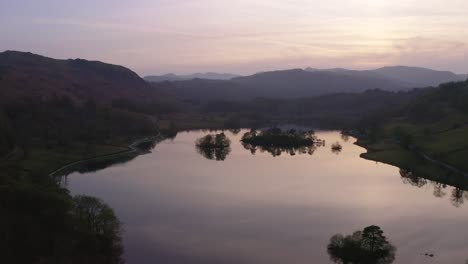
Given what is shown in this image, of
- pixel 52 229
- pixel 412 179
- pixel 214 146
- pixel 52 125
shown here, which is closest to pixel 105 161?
pixel 214 146

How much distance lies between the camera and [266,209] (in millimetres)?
45719

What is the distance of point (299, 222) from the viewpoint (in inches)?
1625

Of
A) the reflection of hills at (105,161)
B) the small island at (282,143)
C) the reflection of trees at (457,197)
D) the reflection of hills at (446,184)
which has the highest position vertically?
the small island at (282,143)

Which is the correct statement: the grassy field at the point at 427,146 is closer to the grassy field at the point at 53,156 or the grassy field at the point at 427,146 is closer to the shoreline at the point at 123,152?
the shoreline at the point at 123,152

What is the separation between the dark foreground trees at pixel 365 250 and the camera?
3234cm

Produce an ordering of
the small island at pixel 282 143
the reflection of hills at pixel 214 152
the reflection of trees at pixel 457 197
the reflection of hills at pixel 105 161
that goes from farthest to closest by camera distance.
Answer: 1. the small island at pixel 282 143
2. the reflection of hills at pixel 214 152
3. the reflection of hills at pixel 105 161
4. the reflection of trees at pixel 457 197

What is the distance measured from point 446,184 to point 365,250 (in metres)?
30.9

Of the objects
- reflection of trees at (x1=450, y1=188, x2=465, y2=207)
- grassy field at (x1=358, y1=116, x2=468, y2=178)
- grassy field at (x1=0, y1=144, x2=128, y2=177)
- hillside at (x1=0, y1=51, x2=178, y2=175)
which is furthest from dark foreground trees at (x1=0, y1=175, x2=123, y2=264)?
grassy field at (x1=358, y1=116, x2=468, y2=178)

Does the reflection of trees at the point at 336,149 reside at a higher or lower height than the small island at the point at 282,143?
lower

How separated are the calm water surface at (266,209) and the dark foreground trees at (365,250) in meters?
1.19

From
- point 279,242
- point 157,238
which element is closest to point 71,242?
point 157,238

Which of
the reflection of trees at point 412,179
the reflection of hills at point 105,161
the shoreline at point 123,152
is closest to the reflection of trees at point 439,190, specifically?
the reflection of trees at point 412,179

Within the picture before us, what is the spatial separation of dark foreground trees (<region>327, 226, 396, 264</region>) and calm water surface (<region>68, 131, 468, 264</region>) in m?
1.19

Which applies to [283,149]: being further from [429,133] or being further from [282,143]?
[429,133]
